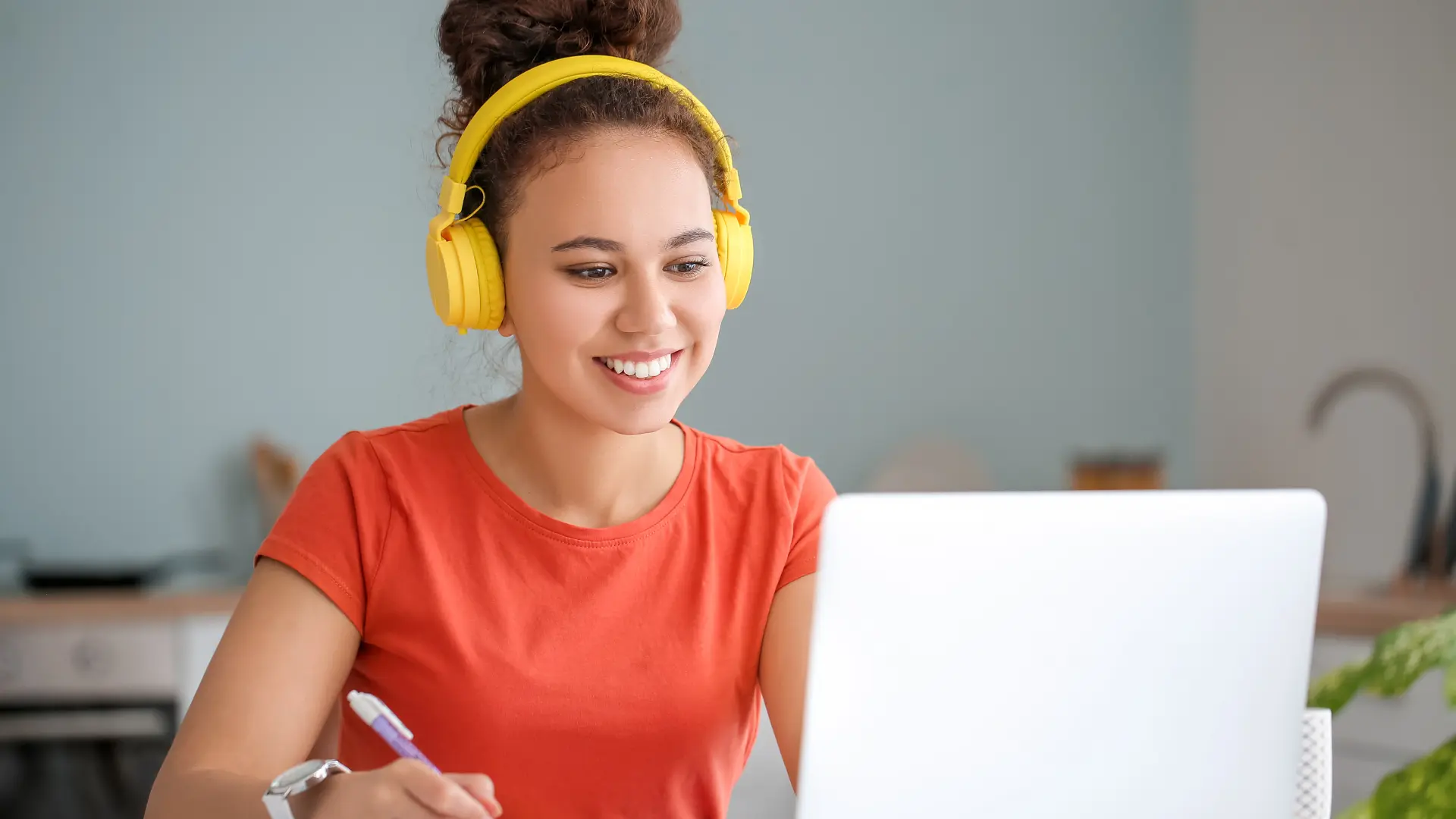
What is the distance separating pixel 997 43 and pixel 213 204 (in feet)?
6.71

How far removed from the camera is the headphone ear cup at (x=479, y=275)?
3.56ft

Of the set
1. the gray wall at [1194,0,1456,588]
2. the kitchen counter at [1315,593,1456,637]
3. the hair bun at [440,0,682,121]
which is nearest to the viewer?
the hair bun at [440,0,682,121]

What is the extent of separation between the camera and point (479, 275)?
1092mm

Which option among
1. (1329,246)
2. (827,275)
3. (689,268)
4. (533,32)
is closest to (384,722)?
(689,268)

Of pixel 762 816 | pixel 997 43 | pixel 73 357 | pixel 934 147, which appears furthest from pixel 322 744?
pixel 997 43

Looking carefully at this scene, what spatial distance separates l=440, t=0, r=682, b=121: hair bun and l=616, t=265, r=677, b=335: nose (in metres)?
0.24

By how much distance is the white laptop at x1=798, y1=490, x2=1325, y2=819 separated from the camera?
0.66 m

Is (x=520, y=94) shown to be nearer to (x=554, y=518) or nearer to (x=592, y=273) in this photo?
(x=592, y=273)

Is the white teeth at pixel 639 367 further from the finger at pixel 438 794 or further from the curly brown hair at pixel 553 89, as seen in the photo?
the finger at pixel 438 794

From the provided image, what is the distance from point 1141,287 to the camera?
12.0 feet

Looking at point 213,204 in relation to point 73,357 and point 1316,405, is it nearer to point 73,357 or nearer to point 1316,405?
point 73,357

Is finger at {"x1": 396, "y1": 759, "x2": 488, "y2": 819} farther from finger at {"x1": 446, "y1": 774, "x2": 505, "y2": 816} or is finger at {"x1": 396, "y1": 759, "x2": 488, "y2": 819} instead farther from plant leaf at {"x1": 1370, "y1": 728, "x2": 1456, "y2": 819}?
plant leaf at {"x1": 1370, "y1": 728, "x2": 1456, "y2": 819}

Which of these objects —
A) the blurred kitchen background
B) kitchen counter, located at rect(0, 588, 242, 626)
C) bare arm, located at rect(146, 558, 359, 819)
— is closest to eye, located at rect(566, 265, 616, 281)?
bare arm, located at rect(146, 558, 359, 819)

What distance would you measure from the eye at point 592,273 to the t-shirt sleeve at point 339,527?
0.83 feet
